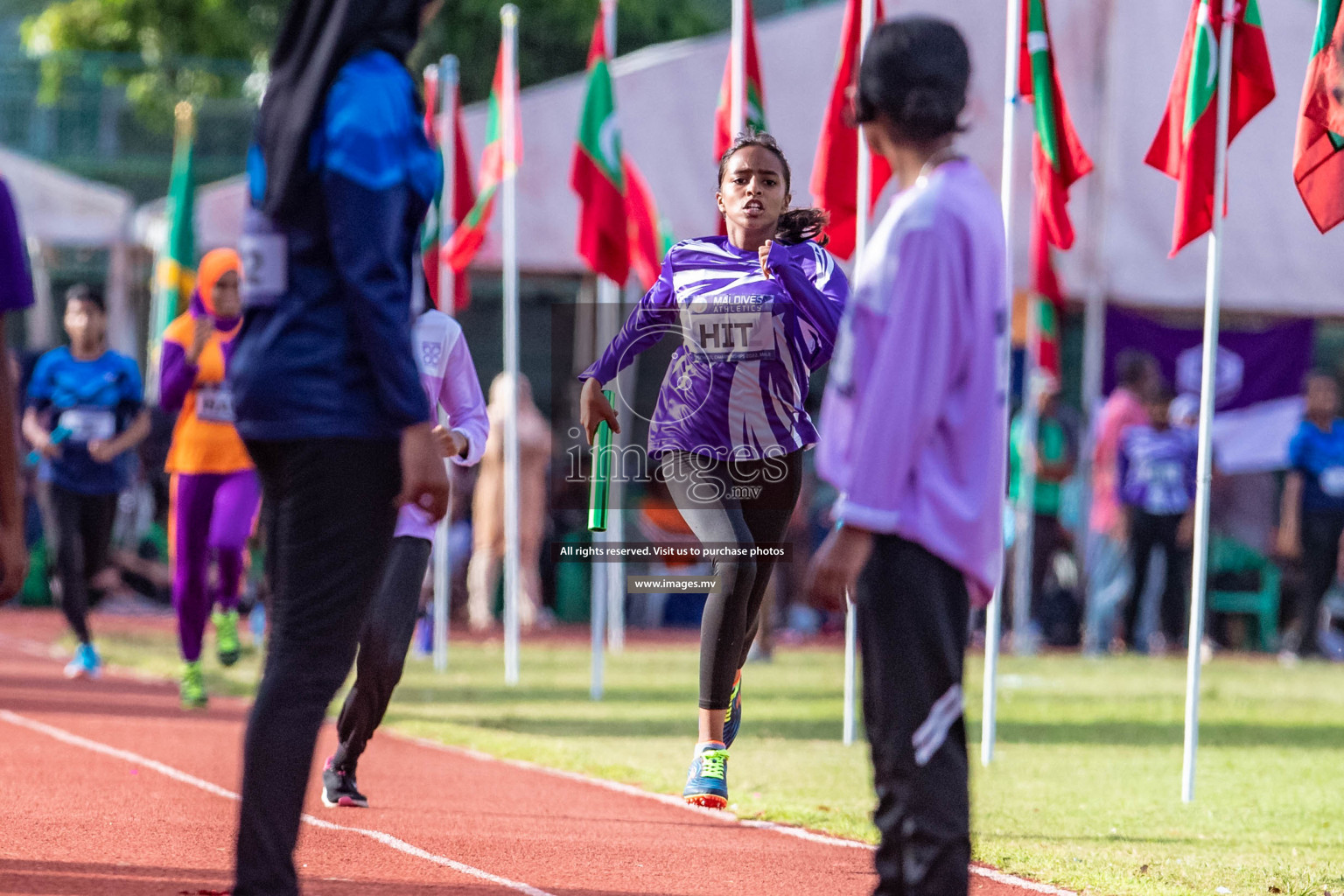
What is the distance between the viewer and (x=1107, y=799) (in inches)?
307

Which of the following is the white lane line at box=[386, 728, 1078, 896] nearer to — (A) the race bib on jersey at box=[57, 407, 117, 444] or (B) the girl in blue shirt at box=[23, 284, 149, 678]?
(B) the girl in blue shirt at box=[23, 284, 149, 678]

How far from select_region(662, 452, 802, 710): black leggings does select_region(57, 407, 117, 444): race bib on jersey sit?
21.4 ft

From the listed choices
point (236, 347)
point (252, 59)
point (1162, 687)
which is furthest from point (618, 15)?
point (236, 347)

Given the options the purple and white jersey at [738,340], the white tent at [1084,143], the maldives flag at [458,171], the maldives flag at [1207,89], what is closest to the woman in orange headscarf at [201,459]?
the maldives flag at [458,171]

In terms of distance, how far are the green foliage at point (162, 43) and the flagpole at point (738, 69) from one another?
18.6 meters

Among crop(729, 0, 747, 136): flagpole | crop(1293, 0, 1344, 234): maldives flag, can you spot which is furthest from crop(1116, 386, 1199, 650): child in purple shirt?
crop(1293, 0, 1344, 234): maldives flag

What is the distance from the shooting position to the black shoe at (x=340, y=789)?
6.77m

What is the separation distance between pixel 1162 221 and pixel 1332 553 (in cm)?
386

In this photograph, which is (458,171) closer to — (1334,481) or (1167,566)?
(1167,566)

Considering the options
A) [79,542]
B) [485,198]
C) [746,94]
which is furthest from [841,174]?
[79,542]

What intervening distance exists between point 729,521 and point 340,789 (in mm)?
1945

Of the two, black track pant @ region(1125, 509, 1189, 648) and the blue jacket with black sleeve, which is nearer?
the blue jacket with black sleeve

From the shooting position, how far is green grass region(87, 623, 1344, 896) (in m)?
6.44

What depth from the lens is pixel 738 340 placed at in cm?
627
